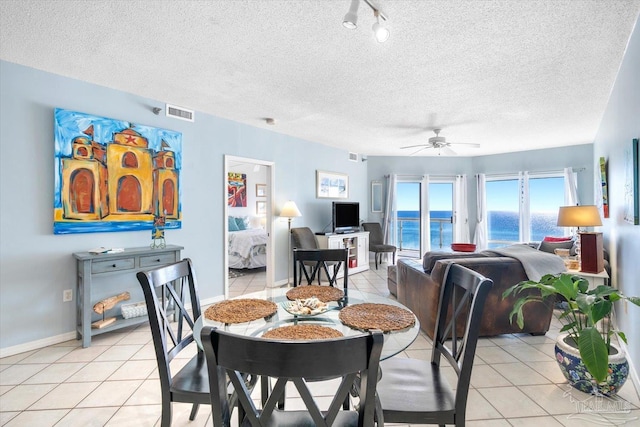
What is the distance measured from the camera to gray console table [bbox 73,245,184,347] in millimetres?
2914

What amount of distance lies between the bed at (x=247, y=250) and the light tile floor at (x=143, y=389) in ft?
10.1

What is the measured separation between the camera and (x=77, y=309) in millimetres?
3107

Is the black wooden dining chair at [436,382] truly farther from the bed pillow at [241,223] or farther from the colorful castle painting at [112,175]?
the bed pillow at [241,223]

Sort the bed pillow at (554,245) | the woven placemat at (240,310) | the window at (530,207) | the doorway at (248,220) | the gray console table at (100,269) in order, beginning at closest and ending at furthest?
1. the woven placemat at (240,310)
2. the gray console table at (100,269)
3. the doorway at (248,220)
4. the bed pillow at (554,245)
5. the window at (530,207)

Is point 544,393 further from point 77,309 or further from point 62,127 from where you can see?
point 62,127

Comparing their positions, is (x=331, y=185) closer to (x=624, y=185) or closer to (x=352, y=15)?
(x=624, y=185)

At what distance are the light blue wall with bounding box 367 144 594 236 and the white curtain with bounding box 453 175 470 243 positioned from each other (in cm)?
13

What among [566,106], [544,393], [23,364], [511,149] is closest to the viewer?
[544,393]

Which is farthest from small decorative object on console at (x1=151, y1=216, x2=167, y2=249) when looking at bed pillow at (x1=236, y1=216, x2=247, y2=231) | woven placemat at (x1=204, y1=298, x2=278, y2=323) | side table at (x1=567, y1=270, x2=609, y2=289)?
side table at (x1=567, y1=270, x2=609, y2=289)

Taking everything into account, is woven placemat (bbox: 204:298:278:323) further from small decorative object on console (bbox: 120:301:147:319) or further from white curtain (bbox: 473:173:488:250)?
white curtain (bbox: 473:173:488:250)

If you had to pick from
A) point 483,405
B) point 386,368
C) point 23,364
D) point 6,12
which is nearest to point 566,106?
point 483,405

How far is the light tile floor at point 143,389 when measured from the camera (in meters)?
1.95

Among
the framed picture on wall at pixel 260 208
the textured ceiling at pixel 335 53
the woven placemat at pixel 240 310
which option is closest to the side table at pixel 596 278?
the textured ceiling at pixel 335 53

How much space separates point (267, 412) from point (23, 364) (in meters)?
2.86
